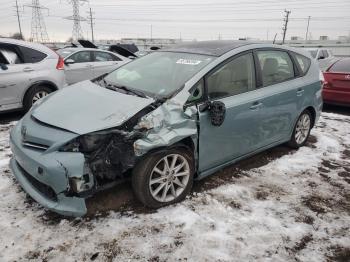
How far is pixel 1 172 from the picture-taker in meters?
4.10

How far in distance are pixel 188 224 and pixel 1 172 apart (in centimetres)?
243

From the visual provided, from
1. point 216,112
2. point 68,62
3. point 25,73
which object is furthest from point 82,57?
point 216,112

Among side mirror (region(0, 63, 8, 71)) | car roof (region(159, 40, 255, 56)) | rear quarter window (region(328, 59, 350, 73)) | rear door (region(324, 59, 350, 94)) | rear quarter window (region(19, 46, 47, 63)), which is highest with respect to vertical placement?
car roof (region(159, 40, 255, 56))

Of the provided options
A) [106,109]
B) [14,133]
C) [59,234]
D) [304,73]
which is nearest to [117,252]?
[59,234]

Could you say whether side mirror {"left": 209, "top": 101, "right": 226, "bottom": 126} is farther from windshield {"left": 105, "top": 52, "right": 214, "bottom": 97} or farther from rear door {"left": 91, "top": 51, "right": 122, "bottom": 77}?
rear door {"left": 91, "top": 51, "right": 122, "bottom": 77}

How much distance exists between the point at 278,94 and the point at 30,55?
486cm

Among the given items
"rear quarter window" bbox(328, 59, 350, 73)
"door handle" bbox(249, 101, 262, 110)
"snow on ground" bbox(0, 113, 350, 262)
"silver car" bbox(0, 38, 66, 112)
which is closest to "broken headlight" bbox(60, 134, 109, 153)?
"snow on ground" bbox(0, 113, 350, 262)

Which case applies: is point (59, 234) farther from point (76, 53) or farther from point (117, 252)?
point (76, 53)

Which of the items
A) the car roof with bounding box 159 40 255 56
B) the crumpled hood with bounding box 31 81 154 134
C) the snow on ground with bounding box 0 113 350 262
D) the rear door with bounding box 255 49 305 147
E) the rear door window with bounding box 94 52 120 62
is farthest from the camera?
the rear door window with bounding box 94 52 120 62

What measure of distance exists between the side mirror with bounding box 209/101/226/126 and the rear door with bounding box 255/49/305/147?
854 millimetres

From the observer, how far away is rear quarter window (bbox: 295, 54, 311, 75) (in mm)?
5062

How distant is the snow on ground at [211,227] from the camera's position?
2816mm

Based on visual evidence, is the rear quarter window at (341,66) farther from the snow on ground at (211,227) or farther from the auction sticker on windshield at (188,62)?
the auction sticker on windshield at (188,62)

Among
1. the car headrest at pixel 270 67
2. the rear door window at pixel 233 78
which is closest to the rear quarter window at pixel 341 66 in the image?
the car headrest at pixel 270 67
